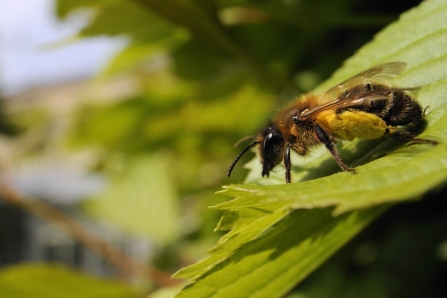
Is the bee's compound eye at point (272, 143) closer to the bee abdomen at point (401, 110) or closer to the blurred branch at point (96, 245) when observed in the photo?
the bee abdomen at point (401, 110)

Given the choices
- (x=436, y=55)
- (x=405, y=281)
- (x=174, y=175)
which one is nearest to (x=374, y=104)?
(x=436, y=55)

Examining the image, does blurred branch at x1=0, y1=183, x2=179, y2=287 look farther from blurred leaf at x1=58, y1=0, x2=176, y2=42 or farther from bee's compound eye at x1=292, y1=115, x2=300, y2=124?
bee's compound eye at x1=292, y1=115, x2=300, y2=124

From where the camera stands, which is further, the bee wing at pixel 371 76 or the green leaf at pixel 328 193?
the bee wing at pixel 371 76

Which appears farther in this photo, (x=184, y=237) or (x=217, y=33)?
(x=184, y=237)

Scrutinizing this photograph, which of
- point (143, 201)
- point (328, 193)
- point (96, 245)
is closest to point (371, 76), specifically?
point (328, 193)

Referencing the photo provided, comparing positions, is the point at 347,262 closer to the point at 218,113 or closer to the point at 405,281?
the point at 405,281

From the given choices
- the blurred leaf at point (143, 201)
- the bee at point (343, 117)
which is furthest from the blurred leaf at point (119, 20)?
the blurred leaf at point (143, 201)
